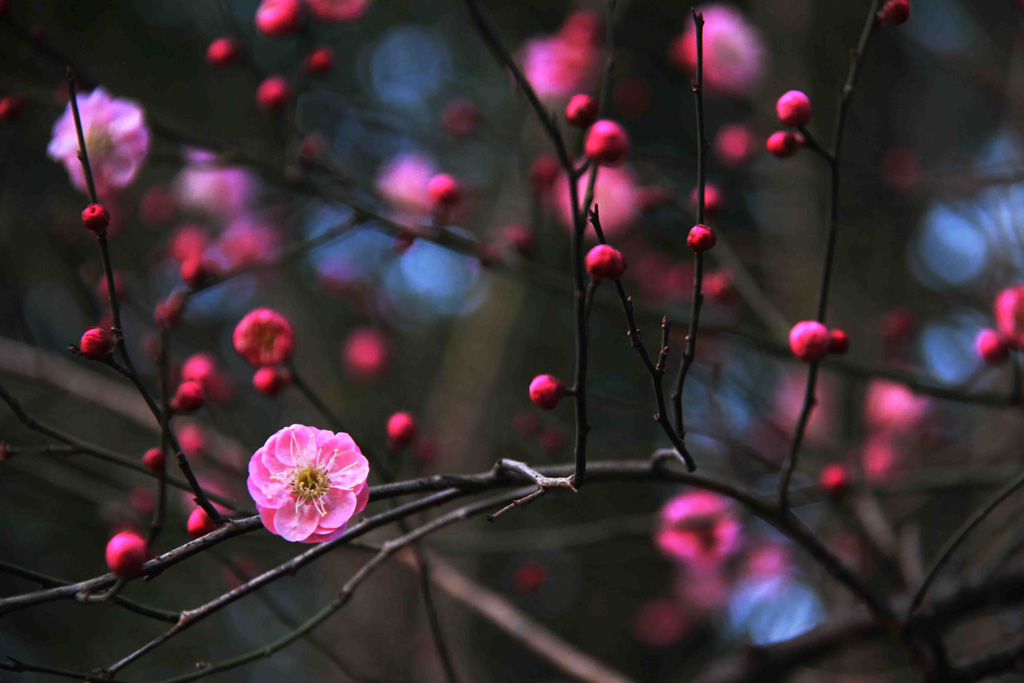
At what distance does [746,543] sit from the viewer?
262 centimetres

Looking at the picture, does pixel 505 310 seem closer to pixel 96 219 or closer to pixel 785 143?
pixel 785 143

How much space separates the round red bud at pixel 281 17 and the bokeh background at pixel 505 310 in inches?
2.9

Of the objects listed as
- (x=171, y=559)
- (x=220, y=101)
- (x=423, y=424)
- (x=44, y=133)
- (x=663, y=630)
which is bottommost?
(x=171, y=559)

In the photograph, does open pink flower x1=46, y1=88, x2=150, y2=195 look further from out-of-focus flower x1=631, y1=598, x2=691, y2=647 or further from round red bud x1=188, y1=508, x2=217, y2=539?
out-of-focus flower x1=631, y1=598, x2=691, y2=647

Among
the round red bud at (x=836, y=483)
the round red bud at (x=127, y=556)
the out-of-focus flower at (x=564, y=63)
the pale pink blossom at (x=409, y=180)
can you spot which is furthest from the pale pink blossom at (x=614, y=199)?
the round red bud at (x=127, y=556)

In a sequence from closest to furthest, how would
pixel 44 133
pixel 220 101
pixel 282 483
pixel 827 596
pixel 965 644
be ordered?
pixel 282 483 → pixel 827 596 → pixel 965 644 → pixel 44 133 → pixel 220 101

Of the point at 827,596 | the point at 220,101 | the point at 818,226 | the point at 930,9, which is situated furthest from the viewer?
the point at 220,101

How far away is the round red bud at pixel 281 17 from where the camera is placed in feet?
5.52

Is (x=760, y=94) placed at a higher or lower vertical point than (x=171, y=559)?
higher

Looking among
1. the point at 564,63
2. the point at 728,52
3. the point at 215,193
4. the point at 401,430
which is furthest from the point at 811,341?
the point at 215,193

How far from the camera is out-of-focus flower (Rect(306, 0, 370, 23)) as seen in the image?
73.8 inches

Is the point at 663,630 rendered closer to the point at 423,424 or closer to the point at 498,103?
the point at 423,424

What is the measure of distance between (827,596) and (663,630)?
101 cm

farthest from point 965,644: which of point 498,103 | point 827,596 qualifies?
point 498,103
